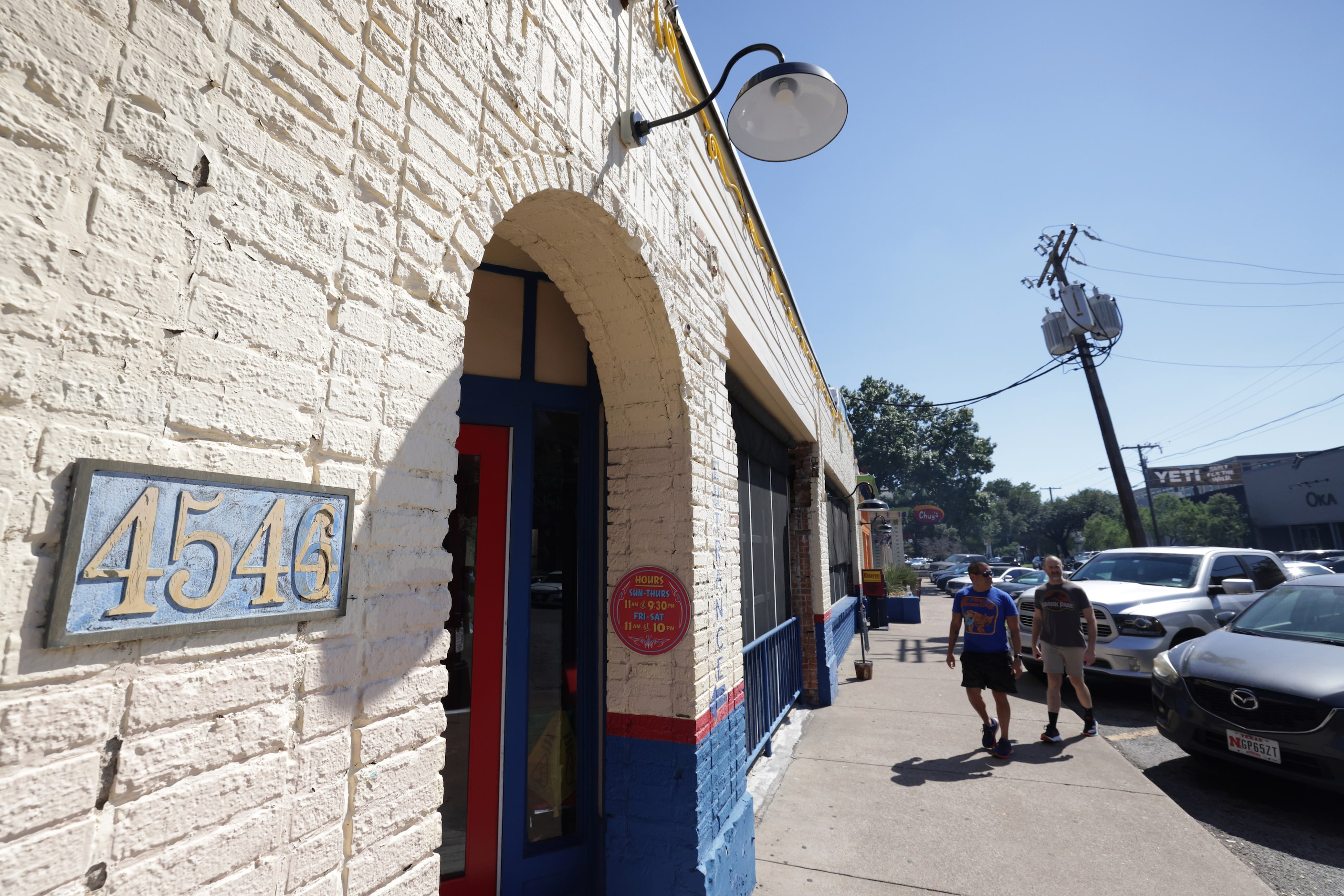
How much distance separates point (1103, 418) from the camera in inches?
645

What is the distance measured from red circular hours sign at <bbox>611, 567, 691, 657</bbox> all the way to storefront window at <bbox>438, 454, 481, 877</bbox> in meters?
0.75

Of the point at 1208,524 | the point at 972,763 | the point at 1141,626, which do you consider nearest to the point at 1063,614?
the point at 1141,626

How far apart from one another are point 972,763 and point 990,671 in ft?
2.64

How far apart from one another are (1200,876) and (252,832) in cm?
490

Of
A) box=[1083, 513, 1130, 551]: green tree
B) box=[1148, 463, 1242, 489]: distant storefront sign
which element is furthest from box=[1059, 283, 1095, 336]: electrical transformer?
box=[1148, 463, 1242, 489]: distant storefront sign

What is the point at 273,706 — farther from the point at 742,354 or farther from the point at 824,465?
the point at 824,465

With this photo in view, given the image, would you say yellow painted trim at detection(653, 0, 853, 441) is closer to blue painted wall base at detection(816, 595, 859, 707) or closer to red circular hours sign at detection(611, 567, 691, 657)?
red circular hours sign at detection(611, 567, 691, 657)

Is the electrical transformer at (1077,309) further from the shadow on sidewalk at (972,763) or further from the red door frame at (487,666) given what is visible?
the red door frame at (487,666)

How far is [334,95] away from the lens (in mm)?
1434

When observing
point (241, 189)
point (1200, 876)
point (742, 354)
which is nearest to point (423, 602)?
point (241, 189)

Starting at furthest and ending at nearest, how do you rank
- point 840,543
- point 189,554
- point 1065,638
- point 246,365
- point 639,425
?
point 840,543 → point 1065,638 → point 639,425 → point 246,365 → point 189,554

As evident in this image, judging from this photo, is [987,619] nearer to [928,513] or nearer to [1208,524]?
[928,513]

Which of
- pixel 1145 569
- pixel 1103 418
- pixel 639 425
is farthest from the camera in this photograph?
pixel 1103 418

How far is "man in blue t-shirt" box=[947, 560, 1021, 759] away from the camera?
18.3ft
